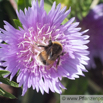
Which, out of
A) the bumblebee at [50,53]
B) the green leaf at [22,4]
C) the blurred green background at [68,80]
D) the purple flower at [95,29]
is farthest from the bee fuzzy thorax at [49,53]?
the purple flower at [95,29]

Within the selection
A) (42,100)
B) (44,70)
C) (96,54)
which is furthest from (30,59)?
(96,54)

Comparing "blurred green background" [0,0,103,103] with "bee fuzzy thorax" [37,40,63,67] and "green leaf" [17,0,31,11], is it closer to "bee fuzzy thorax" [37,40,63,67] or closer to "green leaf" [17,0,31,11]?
"green leaf" [17,0,31,11]

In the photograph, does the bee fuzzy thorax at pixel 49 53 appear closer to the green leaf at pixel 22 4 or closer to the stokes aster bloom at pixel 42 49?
the stokes aster bloom at pixel 42 49

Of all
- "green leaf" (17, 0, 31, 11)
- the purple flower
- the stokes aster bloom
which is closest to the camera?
the stokes aster bloom

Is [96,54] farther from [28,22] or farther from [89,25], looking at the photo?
[28,22]

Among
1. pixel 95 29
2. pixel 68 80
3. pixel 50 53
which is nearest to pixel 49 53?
pixel 50 53

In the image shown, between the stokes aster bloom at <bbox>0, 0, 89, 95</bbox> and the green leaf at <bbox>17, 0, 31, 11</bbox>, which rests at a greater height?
the green leaf at <bbox>17, 0, 31, 11</bbox>

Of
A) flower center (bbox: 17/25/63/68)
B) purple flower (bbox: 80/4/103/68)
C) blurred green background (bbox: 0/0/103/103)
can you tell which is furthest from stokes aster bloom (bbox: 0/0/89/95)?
purple flower (bbox: 80/4/103/68)

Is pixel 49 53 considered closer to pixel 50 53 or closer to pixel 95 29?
pixel 50 53
